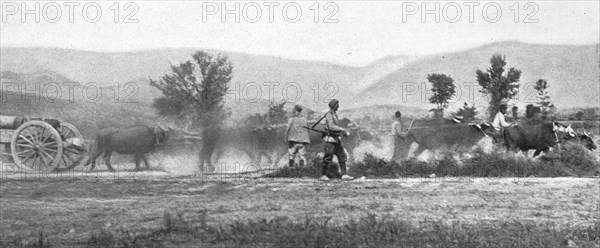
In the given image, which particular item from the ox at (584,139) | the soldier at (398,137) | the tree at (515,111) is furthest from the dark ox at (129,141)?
the ox at (584,139)

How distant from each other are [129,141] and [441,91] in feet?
12.7

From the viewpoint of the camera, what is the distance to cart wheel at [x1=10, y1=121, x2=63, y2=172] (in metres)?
8.80

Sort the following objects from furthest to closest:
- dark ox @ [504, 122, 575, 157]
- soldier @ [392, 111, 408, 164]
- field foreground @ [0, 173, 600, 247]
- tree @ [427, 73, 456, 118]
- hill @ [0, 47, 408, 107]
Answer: dark ox @ [504, 122, 575, 157] < soldier @ [392, 111, 408, 164] < tree @ [427, 73, 456, 118] < hill @ [0, 47, 408, 107] < field foreground @ [0, 173, 600, 247]

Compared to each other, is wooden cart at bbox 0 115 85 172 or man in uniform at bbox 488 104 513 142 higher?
man in uniform at bbox 488 104 513 142

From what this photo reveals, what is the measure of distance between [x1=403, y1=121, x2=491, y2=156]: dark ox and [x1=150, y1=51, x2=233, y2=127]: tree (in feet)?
8.00

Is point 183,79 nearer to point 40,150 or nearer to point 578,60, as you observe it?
point 40,150

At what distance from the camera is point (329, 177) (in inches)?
354

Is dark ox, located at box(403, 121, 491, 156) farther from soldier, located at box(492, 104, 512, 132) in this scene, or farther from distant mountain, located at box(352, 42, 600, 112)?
distant mountain, located at box(352, 42, 600, 112)

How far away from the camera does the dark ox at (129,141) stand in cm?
896

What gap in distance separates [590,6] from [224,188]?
5108mm

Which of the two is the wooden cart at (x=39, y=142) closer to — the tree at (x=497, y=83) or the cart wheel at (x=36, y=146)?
the cart wheel at (x=36, y=146)

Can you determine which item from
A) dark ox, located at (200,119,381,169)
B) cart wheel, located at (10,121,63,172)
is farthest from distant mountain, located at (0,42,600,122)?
cart wheel, located at (10,121,63,172)

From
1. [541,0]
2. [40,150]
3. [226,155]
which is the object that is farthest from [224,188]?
[541,0]

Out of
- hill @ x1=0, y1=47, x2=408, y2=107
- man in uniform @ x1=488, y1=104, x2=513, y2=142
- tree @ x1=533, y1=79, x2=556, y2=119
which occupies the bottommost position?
man in uniform @ x1=488, y1=104, x2=513, y2=142
